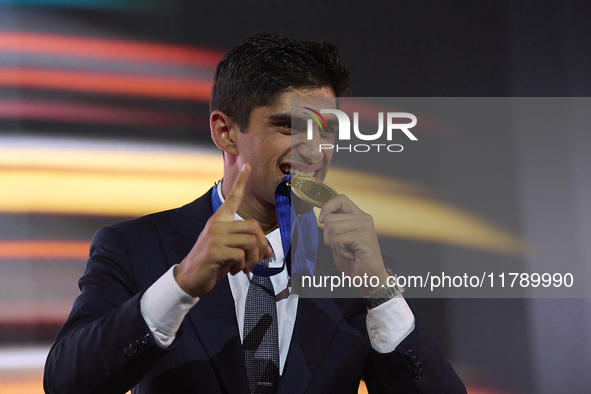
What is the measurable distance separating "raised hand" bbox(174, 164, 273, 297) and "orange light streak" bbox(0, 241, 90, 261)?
141 centimetres

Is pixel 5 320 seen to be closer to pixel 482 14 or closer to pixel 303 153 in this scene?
pixel 303 153

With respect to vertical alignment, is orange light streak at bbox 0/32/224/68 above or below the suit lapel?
above

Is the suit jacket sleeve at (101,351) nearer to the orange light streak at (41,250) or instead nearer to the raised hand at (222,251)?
the raised hand at (222,251)

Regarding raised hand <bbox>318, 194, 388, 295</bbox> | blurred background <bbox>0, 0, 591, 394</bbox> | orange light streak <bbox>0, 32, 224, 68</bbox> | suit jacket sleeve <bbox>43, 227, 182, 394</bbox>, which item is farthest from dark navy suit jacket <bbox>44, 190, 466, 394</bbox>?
orange light streak <bbox>0, 32, 224, 68</bbox>

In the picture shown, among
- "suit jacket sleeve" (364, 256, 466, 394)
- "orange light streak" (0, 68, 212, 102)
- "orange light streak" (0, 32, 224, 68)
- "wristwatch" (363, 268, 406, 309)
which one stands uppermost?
"orange light streak" (0, 32, 224, 68)

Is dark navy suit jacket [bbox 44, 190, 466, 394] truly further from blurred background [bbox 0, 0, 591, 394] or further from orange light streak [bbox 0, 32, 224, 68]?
orange light streak [bbox 0, 32, 224, 68]

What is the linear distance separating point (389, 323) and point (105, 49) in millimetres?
1850

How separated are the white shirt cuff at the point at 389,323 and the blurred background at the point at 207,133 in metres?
0.62

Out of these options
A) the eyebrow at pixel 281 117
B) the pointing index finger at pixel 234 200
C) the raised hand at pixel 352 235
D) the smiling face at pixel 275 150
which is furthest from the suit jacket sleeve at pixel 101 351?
the eyebrow at pixel 281 117

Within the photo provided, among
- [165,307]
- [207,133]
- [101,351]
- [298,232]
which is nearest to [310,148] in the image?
[298,232]

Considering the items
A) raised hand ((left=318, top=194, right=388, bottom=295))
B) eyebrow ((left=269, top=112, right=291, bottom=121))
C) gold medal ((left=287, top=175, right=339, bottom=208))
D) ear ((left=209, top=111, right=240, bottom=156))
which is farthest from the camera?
ear ((left=209, top=111, right=240, bottom=156))

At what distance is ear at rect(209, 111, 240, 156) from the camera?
177cm

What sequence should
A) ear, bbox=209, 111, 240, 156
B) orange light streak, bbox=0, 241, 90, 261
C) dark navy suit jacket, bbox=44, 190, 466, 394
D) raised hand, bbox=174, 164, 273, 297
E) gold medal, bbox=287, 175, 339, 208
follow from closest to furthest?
raised hand, bbox=174, 164, 273, 297 → dark navy suit jacket, bbox=44, 190, 466, 394 → gold medal, bbox=287, 175, 339, 208 → ear, bbox=209, 111, 240, 156 → orange light streak, bbox=0, 241, 90, 261

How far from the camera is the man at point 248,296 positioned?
1.14 metres
